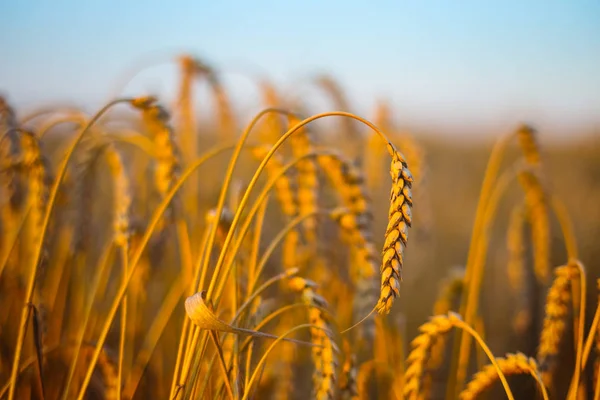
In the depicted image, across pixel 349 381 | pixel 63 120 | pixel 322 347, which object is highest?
pixel 63 120

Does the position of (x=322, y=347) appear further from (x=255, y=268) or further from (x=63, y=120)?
(x=63, y=120)

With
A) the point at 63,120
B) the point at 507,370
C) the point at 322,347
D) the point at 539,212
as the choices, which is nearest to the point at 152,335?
the point at 63,120

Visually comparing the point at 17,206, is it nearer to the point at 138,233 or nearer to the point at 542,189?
the point at 138,233

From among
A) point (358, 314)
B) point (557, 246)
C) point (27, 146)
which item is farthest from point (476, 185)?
point (27, 146)

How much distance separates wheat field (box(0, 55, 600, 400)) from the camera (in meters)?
0.70

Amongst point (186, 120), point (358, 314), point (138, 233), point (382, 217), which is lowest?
point (382, 217)

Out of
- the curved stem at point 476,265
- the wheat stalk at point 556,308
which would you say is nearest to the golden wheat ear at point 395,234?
the wheat stalk at point 556,308

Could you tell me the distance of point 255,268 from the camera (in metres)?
0.84

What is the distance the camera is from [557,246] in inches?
117

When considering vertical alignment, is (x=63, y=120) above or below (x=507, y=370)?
above

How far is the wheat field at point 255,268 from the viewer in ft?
2.30

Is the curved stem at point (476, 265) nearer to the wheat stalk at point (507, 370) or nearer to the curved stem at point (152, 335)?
the wheat stalk at point (507, 370)

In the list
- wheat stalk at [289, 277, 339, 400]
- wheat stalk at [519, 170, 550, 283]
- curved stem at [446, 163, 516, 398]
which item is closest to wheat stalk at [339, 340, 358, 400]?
wheat stalk at [289, 277, 339, 400]

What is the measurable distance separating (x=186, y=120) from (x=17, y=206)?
0.62m
